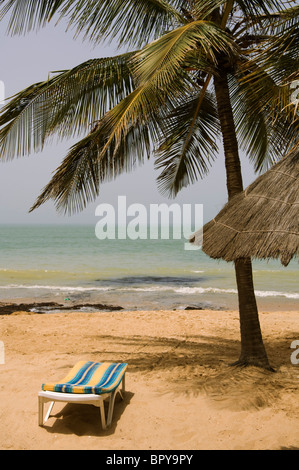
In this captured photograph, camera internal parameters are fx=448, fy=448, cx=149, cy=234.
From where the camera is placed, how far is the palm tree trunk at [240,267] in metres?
5.91

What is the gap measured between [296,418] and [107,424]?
191 cm

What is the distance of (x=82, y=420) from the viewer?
4.57 metres

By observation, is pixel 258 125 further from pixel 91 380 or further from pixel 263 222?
pixel 91 380

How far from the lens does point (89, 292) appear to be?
20.1 meters

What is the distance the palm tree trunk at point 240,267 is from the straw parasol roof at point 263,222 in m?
1.70

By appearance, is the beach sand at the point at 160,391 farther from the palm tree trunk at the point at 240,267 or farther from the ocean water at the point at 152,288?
the ocean water at the point at 152,288

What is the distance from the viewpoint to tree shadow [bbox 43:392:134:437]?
4340 mm

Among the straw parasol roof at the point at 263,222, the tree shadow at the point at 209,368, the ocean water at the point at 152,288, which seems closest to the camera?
the straw parasol roof at the point at 263,222

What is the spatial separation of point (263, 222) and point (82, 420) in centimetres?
271

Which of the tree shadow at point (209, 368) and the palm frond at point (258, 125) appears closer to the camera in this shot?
the tree shadow at point (209, 368)

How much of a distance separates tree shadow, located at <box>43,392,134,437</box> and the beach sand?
0.03ft

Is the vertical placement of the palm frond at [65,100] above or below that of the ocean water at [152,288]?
above

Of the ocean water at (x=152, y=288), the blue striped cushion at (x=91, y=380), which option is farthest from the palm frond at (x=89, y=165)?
the ocean water at (x=152, y=288)

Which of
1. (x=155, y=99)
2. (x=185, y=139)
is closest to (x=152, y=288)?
(x=185, y=139)
